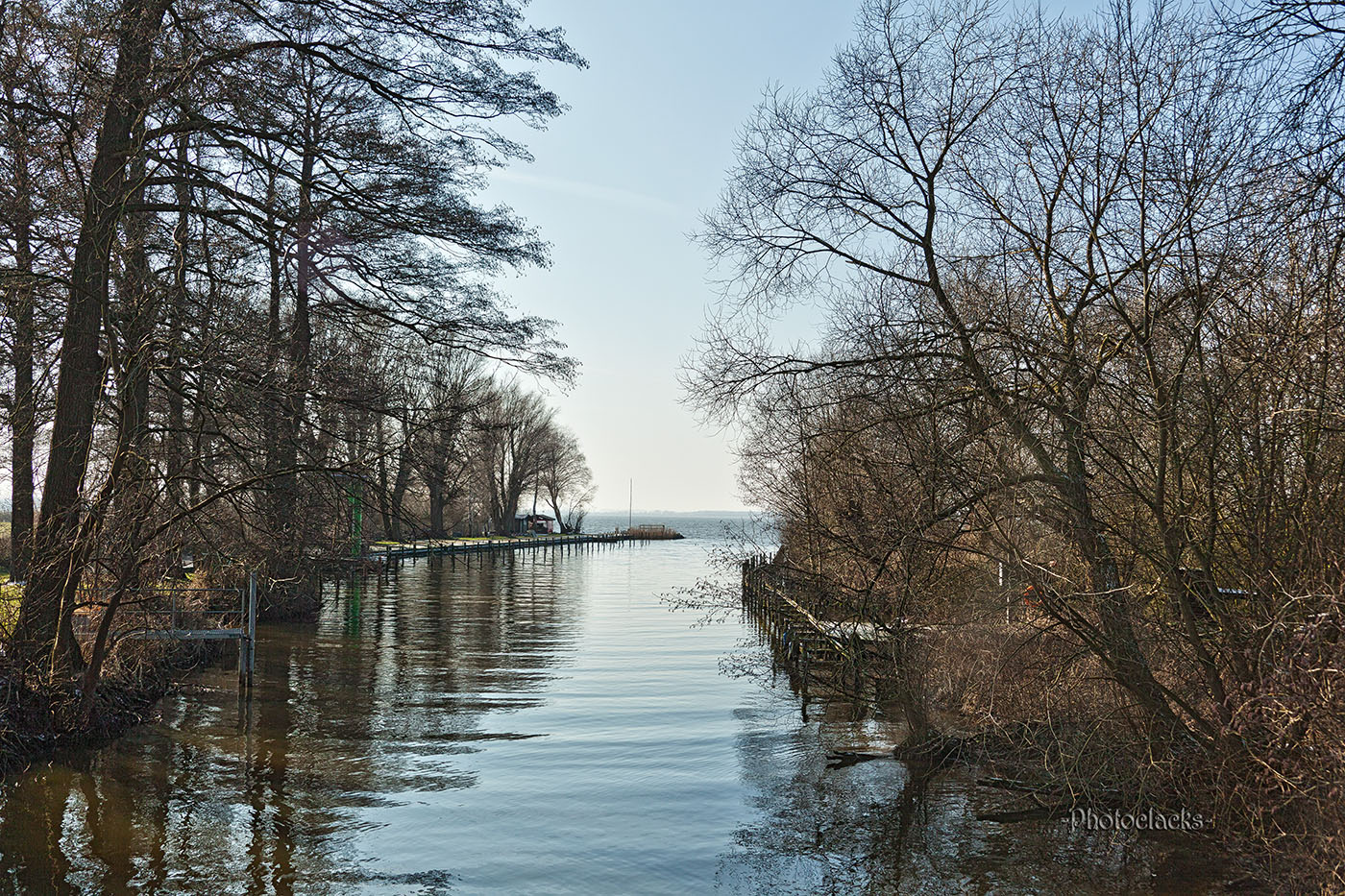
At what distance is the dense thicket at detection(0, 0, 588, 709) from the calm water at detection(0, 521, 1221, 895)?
2.30 metres

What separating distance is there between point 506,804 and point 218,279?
21.7 feet

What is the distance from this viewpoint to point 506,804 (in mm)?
11297

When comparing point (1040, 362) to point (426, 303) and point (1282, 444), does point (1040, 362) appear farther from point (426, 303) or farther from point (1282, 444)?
Result: point (426, 303)

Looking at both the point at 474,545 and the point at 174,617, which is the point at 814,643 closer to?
the point at 174,617

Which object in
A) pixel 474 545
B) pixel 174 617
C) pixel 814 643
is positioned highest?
pixel 174 617

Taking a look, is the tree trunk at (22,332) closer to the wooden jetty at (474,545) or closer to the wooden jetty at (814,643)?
the wooden jetty at (814,643)

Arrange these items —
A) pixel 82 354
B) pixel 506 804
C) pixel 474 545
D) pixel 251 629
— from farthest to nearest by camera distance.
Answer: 1. pixel 474 545
2. pixel 251 629
3. pixel 82 354
4. pixel 506 804

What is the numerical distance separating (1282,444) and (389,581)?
→ 40.0 metres

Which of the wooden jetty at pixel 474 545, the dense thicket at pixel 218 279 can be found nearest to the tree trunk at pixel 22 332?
the dense thicket at pixel 218 279

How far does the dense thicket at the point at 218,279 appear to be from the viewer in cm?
1048

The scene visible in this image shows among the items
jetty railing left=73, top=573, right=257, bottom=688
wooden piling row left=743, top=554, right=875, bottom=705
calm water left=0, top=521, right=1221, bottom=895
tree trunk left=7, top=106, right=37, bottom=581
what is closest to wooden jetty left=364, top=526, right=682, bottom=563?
jetty railing left=73, top=573, right=257, bottom=688

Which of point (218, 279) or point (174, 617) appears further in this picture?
point (174, 617)

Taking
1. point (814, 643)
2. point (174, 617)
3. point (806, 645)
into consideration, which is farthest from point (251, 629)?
point (814, 643)

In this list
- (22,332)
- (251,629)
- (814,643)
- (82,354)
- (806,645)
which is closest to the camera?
(22,332)
